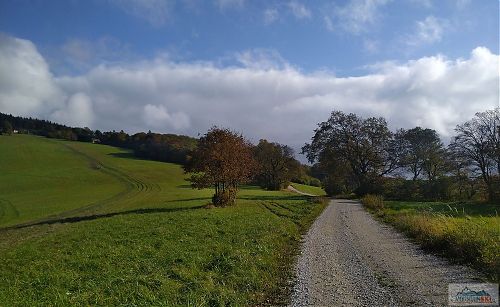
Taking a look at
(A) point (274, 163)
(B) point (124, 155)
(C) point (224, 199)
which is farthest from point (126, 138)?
(C) point (224, 199)

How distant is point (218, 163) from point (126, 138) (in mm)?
113476

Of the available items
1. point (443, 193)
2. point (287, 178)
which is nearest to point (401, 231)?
point (443, 193)

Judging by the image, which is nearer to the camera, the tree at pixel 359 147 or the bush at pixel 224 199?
the bush at pixel 224 199

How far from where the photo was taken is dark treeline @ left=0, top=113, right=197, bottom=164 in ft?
362

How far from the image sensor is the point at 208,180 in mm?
37781

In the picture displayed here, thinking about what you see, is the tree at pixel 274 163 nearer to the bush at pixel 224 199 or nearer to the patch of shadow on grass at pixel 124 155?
the patch of shadow on grass at pixel 124 155

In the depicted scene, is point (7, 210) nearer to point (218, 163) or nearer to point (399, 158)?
point (218, 163)

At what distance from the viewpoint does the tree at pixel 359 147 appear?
206ft

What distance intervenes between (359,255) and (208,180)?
26104 mm

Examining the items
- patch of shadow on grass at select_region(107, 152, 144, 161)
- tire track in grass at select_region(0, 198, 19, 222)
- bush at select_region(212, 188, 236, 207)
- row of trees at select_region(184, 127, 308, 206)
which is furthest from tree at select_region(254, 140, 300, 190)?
tire track in grass at select_region(0, 198, 19, 222)

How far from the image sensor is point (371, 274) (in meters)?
10.3

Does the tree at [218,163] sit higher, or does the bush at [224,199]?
the tree at [218,163]

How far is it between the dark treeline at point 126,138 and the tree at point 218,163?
48.9 m

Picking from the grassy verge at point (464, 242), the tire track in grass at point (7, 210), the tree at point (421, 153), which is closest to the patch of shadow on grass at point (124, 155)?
the tire track in grass at point (7, 210)
